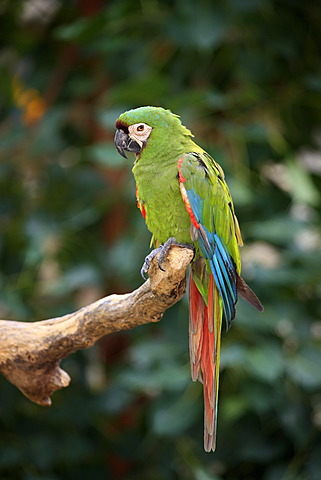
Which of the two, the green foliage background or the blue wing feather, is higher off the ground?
the blue wing feather

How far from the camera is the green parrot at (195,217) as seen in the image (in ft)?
2.57

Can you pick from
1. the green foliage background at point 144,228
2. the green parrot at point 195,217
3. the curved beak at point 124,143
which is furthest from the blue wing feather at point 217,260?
the green foliage background at point 144,228

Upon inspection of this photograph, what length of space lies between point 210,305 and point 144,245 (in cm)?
62

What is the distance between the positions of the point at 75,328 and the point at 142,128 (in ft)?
0.90

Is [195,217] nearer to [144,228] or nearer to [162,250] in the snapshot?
[162,250]

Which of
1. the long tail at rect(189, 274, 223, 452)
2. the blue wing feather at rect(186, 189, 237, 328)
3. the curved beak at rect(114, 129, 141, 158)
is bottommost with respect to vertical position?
the long tail at rect(189, 274, 223, 452)

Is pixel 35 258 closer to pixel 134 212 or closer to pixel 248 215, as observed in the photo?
pixel 134 212

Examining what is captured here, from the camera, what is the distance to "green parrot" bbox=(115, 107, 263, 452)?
0.78 meters

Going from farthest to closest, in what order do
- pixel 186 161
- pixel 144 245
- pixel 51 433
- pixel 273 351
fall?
1. pixel 51 433
2. pixel 144 245
3. pixel 273 351
4. pixel 186 161

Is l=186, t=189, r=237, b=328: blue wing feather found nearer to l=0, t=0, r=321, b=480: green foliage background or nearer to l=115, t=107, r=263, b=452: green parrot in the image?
l=115, t=107, r=263, b=452: green parrot

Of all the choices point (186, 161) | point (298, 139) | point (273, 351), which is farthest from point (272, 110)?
point (186, 161)

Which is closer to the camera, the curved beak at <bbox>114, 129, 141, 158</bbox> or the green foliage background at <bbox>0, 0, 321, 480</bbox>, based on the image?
the curved beak at <bbox>114, 129, 141, 158</bbox>

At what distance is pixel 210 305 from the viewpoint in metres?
0.81

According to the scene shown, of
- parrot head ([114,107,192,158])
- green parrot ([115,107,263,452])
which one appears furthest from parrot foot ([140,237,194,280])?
parrot head ([114,107,192,158])
